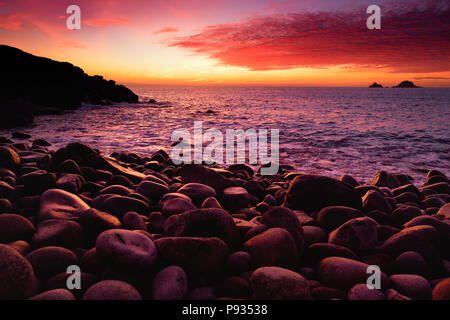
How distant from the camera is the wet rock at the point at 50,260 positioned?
196cm

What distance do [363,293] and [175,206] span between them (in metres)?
2.07

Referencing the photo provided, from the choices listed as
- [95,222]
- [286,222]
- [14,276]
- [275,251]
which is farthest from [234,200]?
[14,276]

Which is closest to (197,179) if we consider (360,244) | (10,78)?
(360,244)

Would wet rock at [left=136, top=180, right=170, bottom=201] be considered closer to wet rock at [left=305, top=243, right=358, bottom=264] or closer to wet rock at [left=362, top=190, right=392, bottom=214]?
wet rock at [left=305, top=243, right=358, bottom=264]

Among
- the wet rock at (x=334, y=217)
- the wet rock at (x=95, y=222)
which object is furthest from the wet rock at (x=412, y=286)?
the wet rock at (x=95, y=222)

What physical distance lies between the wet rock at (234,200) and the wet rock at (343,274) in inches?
70.7

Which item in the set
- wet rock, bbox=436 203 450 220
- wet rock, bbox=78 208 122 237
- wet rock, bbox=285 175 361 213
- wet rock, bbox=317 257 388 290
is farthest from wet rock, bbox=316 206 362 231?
wet rock, bbox=78 208 122 237

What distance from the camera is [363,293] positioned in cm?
186

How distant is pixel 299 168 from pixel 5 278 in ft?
Answer: 25.9

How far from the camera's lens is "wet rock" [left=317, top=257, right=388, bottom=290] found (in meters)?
1.97

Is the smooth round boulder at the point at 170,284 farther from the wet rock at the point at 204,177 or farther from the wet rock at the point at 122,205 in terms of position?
the wet rock at the point at 204,177

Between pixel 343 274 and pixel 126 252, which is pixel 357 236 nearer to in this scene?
pixel 343 274

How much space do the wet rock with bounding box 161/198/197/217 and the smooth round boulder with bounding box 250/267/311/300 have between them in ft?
4.72
